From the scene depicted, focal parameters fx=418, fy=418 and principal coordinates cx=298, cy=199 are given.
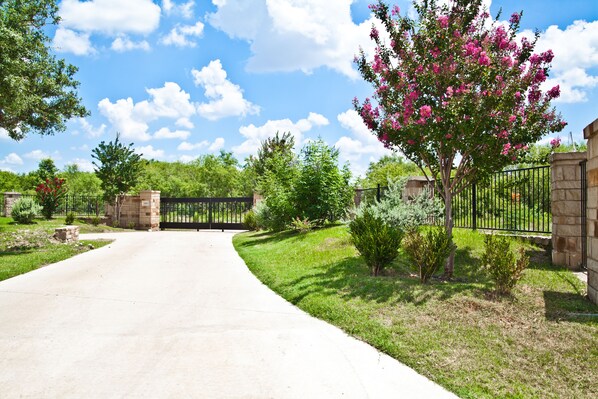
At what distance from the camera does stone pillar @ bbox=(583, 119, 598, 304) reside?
5.85 meters

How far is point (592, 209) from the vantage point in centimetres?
599

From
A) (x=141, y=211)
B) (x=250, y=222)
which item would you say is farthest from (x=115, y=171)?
(x=250, y=222)

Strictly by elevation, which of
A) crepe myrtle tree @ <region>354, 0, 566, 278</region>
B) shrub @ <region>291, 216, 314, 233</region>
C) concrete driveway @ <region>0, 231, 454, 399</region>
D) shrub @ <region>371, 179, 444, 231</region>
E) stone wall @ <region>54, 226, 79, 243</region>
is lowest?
concrete driveway @ <region>0, 231, 454, 399</region>

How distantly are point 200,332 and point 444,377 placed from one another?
2859 millimetres

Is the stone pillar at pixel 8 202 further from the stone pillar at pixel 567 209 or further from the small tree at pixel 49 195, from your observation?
the stone pillar at pixel 567 209

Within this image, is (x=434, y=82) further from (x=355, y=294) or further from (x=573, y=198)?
(x=355, y=294)

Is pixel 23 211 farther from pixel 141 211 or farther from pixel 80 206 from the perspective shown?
pixel 80 206

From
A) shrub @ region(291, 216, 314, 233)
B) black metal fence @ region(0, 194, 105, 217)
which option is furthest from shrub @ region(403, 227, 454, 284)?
black metal fence @ region(0, 194, 105, 217)

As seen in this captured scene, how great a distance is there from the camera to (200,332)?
203 inches

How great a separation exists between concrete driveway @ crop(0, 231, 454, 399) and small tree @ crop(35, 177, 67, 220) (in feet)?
60.0

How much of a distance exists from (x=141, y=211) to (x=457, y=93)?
68.2 feet

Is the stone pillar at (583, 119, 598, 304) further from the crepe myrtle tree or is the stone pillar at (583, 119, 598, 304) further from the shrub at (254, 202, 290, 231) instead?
the shrub at (254, 202, 290, 231)

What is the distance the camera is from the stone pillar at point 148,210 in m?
23.9

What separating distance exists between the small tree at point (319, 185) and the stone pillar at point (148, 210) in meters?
12.0
